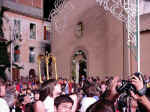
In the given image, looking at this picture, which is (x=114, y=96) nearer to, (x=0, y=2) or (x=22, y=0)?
(x=0, y=2)

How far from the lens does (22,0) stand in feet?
107

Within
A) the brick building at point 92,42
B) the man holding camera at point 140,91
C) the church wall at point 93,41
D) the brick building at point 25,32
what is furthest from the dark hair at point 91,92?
the brick building at point 25,32

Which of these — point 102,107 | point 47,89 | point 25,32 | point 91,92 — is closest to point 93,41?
point 25,32

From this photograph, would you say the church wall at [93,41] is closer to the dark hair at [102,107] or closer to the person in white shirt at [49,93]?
the person in white shirt at [49,93]

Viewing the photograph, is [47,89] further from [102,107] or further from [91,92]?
[102,107]

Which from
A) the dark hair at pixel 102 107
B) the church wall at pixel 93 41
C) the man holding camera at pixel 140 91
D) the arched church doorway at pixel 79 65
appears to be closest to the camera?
the man holding camera at pixel 140 91

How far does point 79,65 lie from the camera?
73.9ft

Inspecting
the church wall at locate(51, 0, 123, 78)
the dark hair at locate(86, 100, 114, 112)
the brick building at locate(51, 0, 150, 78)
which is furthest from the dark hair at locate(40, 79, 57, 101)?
the church wall at locate(51, 0, 123, 78)

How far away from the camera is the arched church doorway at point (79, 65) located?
2219 centimetres

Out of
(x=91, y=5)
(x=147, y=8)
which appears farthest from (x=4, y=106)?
(x=91, y=5)

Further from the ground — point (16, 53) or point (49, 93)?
point (16, 53)

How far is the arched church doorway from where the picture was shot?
874 inches

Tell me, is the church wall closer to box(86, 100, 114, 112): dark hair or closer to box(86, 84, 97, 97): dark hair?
box(86, 84, 97, 97): dark hair

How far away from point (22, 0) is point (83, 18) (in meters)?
12.6
